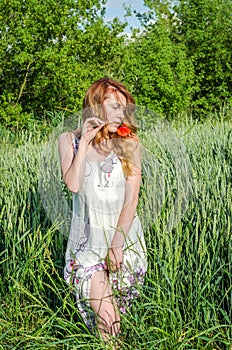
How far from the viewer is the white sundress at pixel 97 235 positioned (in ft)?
7.38

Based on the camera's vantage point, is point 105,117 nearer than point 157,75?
Yes

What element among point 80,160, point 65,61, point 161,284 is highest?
point 65,61

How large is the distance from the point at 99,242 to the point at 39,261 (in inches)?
22.5

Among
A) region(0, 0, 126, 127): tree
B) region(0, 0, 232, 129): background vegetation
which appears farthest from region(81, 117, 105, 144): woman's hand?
region(0, 0, 126, 127): tree

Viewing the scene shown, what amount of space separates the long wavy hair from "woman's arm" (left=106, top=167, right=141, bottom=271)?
58 mm

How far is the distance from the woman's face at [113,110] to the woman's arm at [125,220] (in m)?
0.19

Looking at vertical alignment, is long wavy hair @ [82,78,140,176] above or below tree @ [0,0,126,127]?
below

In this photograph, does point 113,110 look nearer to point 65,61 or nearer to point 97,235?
point 97,235

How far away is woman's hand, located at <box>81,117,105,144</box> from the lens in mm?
2227

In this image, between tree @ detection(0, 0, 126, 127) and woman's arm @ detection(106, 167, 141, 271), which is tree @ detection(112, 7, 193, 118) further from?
woman's arm @ detection(106, 167, 141, 271)

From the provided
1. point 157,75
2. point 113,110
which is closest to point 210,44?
point 157,75

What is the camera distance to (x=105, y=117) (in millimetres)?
2270

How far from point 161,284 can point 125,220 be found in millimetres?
350

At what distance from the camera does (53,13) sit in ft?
25.3
